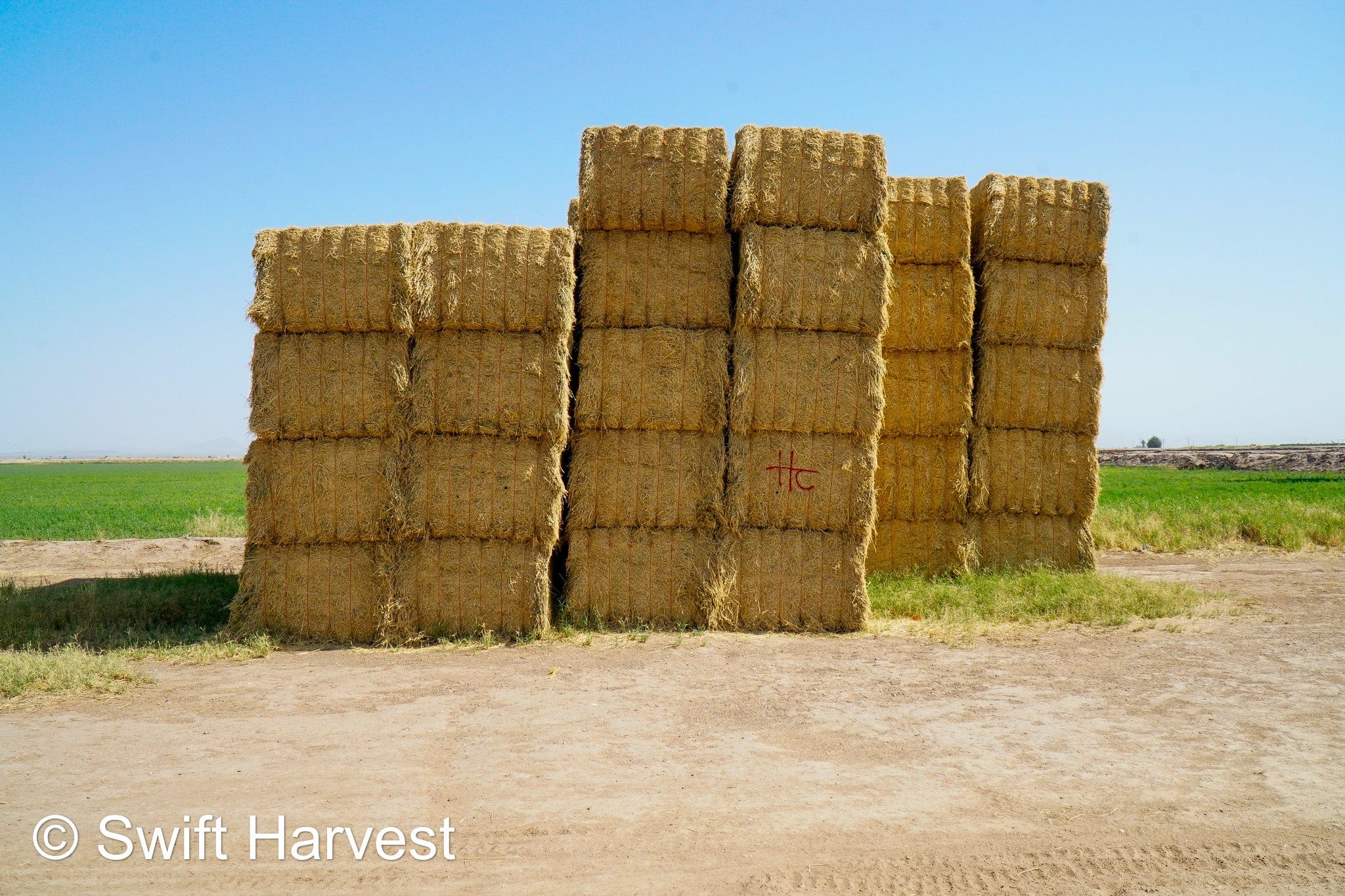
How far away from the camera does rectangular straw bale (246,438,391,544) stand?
848cm

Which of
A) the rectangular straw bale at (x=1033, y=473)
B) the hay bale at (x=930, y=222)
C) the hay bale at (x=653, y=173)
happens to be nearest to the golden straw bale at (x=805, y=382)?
the hay bale at (x=653, y=173)

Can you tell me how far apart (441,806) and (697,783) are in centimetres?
132

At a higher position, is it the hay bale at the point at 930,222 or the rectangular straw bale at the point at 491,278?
the hay bale at the point at 930,222

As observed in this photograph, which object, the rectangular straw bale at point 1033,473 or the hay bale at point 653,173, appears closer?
the hay bale at point 653,173

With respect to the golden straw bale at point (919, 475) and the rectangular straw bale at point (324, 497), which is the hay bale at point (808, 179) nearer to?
the golden straw bale at point (919, 475)

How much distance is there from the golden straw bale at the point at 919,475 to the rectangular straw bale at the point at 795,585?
216 cm

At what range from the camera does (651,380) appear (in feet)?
29.2

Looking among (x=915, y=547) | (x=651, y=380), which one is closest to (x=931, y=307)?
(x=915, y=547)

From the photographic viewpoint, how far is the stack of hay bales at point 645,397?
29.0 ft

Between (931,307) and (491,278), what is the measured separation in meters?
5.32

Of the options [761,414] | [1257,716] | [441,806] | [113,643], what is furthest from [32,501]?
[1257,716]

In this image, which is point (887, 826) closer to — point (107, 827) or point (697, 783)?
point (697, 783)

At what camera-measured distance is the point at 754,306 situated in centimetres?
883

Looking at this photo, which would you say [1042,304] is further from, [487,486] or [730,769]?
[730,769]
